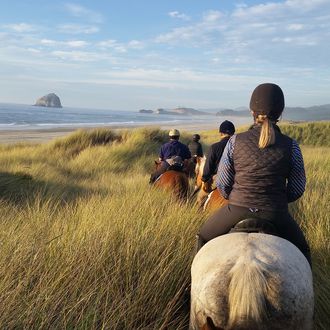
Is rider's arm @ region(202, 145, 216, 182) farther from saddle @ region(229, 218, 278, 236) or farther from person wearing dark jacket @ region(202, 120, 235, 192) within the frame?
saddle @ region(229, 218, 278, 236)

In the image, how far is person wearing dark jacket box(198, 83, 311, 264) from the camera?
377cm

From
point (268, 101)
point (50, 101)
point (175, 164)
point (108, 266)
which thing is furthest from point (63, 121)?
point (50, 101)

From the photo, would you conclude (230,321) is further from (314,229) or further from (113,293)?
(314,229)

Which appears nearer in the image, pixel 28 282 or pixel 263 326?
pixel 263 326

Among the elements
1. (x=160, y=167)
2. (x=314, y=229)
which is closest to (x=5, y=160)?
(x=160, y=167)

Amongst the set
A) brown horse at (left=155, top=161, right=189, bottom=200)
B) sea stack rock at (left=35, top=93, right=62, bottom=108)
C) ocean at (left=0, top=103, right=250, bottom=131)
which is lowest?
sea stack rock at (left=35, top=93, right=62, bottom=108)

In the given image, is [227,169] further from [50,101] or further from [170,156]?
[50,101]

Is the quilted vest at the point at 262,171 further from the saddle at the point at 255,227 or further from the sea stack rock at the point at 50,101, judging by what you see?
the sea stack rock at the point at 50,101

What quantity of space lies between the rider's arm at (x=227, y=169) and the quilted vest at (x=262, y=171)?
0.34ft

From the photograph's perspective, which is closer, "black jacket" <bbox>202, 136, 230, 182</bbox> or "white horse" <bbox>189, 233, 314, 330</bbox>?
"white horse" <bbox>189, 233, 314, 330</bbox>

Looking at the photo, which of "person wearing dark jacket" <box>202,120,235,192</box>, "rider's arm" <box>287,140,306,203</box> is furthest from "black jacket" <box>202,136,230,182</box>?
"rider's arm" <box>287,140,306,203</box>

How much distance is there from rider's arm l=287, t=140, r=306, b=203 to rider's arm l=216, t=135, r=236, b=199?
1.60 feet

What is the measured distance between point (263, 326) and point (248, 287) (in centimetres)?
27

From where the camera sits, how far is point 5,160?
15.3m
